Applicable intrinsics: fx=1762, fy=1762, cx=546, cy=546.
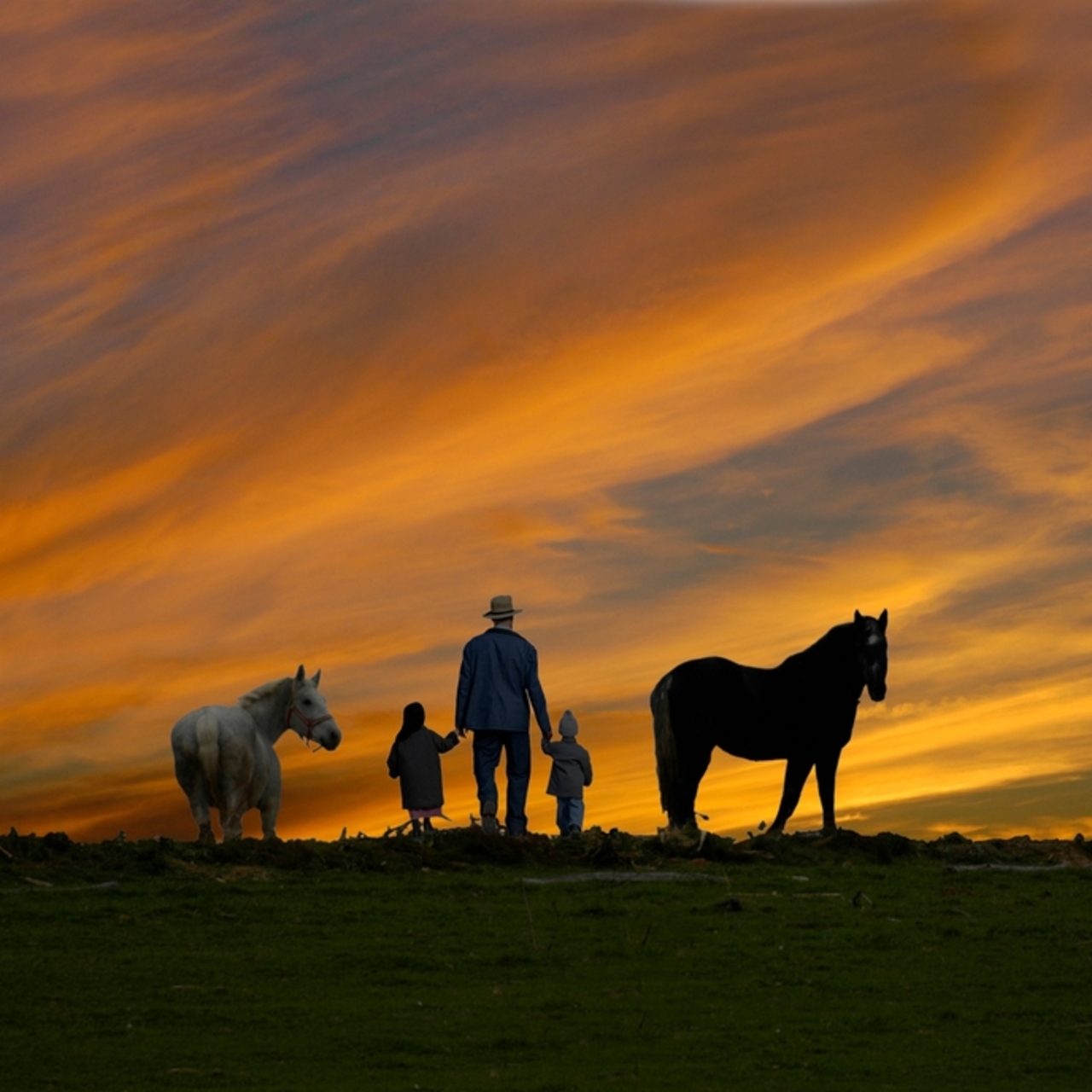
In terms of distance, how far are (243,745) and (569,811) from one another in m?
5.65

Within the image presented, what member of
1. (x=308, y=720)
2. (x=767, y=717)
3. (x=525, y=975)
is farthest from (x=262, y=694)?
(x=525, y=975)

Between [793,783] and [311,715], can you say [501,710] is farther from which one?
[793,783]

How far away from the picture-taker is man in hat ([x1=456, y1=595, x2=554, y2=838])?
22.0 m

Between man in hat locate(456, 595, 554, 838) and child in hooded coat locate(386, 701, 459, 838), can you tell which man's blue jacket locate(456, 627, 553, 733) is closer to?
man in hat locate(456, 595, 554, 838)

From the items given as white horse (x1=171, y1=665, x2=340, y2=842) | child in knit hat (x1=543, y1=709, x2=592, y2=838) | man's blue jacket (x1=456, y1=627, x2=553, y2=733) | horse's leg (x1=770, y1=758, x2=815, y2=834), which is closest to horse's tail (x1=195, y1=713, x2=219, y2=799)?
white horse (x1=171, y1=665, x2=340, y2=842)

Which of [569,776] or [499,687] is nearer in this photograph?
[499,687]

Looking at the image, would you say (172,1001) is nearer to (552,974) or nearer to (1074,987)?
(552,974)

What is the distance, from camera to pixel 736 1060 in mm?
11852

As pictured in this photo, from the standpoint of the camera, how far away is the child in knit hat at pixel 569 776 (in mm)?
26578

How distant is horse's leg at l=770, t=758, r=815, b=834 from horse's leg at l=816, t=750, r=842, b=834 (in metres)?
0.18

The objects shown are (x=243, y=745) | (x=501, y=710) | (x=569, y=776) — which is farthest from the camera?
(x=569, y=776)

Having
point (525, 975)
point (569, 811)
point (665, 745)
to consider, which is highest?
point (665, 745)

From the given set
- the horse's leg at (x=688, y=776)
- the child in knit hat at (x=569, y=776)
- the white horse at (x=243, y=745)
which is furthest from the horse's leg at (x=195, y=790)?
the horse's leg at (x=688, y=776)

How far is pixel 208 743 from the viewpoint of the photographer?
23.3 metres
